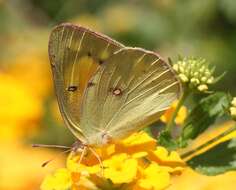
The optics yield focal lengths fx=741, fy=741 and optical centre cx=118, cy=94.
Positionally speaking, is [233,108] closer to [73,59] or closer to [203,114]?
[203,114]

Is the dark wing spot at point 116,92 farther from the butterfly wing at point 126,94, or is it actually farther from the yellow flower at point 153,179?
the yellow flower at point 153,179

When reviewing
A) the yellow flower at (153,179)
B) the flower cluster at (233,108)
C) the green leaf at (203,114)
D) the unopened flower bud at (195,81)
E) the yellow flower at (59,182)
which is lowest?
the yellow flower at (59,182)

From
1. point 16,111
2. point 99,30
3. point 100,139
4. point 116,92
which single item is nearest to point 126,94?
point 116,92

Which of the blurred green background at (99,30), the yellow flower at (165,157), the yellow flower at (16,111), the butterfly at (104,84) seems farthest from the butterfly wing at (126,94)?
the blurred green background at (99,30)

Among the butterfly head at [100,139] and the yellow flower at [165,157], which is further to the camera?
the butterfly head at [100,139]

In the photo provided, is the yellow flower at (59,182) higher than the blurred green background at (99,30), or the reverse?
the yellow flower at (59,182)

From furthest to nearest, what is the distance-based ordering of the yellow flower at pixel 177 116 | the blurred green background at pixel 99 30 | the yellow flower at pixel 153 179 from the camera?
the blurred green background at pixel 99 30 → the yellow flower at pixel 177 116 → the yellow flower at pixel 153 179
